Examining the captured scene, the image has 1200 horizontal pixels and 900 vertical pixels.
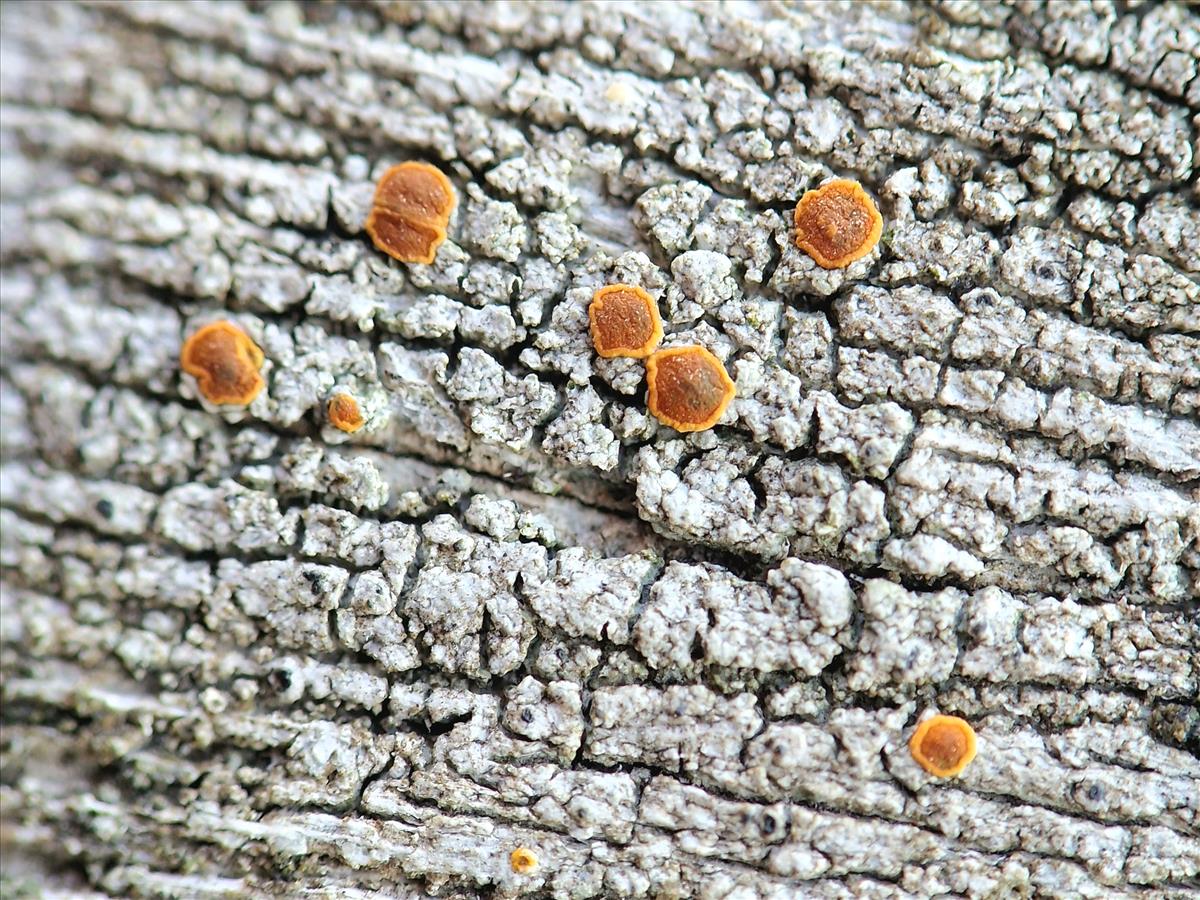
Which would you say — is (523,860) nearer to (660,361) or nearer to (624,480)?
(624,480)

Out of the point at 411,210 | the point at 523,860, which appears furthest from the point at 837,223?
the point at 523,860

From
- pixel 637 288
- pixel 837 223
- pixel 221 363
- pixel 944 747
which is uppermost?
pixel 837 223

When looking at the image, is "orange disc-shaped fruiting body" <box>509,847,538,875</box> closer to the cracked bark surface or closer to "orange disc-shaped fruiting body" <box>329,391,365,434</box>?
the cracked bark surface

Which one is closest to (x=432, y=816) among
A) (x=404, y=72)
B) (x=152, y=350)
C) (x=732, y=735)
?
(x=732, y=735)

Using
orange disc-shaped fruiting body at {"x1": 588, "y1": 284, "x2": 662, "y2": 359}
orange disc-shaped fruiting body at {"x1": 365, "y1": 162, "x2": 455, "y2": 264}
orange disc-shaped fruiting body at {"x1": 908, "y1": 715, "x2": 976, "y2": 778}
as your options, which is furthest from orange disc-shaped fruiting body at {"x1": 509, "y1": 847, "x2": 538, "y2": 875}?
orange disc-shaped fruiting body at {"x1": 365, "y1": 162, "x2": 455, "y2": 264}

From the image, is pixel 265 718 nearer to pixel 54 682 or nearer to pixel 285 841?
pixel 285 841

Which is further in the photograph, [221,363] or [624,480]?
[624,480]

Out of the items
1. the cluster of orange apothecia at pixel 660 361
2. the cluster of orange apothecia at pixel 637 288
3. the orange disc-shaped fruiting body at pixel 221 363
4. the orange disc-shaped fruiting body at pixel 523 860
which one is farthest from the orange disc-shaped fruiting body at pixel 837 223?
the orange disc-shaped fruiting body at pixel 523 860

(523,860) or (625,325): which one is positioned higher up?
(625,325)
